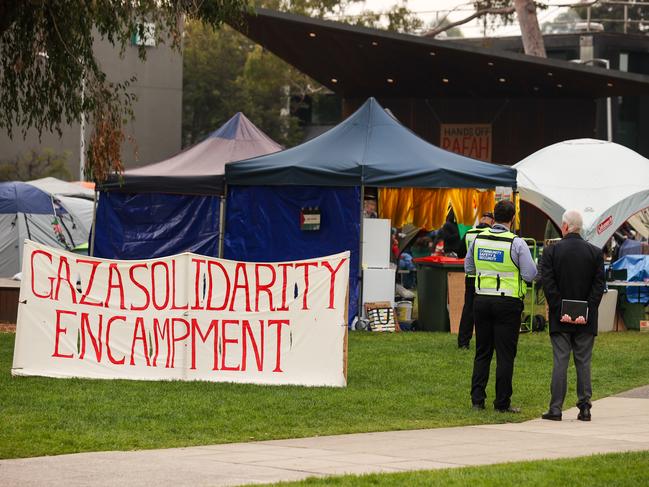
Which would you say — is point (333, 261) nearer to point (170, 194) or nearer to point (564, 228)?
point (564, 228)

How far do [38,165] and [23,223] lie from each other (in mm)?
20890

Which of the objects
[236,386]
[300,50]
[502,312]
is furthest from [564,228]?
[300,50]

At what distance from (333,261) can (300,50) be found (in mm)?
24315

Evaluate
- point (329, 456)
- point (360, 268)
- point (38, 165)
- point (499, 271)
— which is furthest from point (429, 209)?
point (38, 165)

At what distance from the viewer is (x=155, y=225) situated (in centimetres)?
2206

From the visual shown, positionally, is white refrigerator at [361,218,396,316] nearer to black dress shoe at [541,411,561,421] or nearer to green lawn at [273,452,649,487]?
black dress shoe at [541,411,561,421]

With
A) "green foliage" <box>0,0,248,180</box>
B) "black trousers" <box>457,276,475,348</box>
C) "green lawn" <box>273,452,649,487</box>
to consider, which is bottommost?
"green lawn" <box>273,452,649,487</box>

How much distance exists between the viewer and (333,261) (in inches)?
519

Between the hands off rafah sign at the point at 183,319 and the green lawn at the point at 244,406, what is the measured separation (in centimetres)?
26

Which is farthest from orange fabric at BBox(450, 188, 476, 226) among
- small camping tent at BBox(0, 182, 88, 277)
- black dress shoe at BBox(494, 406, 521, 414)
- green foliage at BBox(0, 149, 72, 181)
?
green foliage at BBox(0, 149, 72, 181)

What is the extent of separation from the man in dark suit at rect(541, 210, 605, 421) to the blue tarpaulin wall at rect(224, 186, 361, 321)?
8594 millimetres

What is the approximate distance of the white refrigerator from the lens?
2048 centimetres

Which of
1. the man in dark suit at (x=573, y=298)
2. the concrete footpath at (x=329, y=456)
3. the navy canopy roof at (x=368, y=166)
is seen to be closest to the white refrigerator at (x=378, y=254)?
the navy canopy roof at (x=368, y=166)

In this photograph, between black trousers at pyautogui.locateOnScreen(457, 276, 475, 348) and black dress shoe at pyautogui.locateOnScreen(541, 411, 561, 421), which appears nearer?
black dress shoe at pyautogui.locateOnScreen(541, 411, 561, 421)
